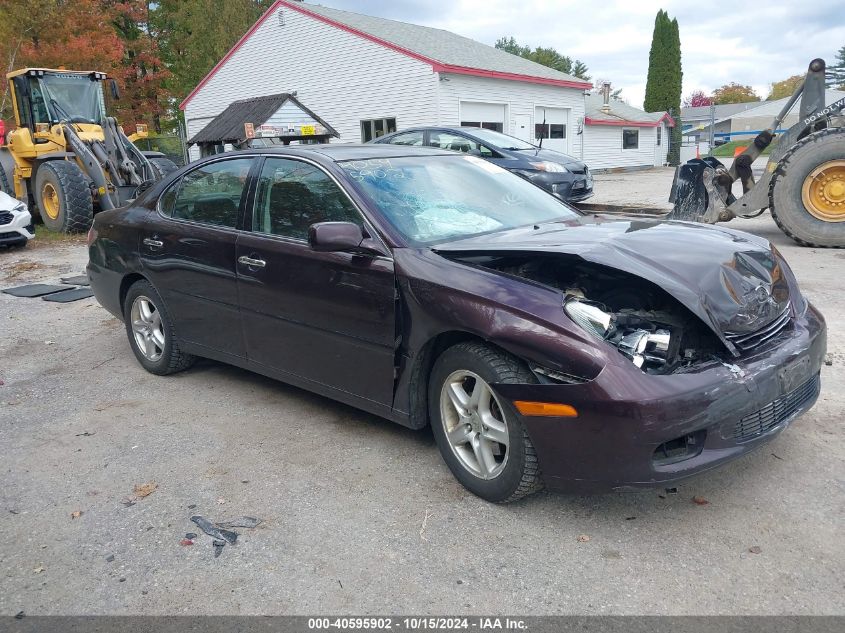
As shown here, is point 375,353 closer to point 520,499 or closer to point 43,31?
point 520,499

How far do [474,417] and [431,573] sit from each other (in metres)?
0.74

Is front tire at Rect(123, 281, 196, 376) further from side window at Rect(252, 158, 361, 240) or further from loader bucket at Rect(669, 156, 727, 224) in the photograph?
loader bucket at Rect(669, 156, 727, 224)

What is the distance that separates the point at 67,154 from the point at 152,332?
9.80m

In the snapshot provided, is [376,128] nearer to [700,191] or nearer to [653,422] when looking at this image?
[700,191]

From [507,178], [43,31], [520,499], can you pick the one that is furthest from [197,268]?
[43,31]

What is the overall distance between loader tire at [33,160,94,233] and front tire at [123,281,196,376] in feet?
27.3

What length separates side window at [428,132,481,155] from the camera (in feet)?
40.5

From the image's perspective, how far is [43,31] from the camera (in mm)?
22828

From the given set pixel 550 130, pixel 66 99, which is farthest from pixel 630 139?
pixel 66 99

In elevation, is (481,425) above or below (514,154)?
below

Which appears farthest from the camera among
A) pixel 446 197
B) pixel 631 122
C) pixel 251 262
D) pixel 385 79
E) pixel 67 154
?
pixel 631 122

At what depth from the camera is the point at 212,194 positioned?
4.69m

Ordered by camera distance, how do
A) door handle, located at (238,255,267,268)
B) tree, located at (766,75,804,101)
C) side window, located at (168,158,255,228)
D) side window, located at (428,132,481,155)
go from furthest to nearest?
1. tree, located at (766,75,804,101)
2. side window, located at (428,132,481,155)
3. side window, located at (168,158,255,228)
4. door handle, located at (238,255,267,268)

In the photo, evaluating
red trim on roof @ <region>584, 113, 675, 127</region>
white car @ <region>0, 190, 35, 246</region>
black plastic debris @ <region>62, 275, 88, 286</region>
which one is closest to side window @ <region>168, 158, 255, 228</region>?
black plastic debris @ <region>62, 275, 88, 286</region>
